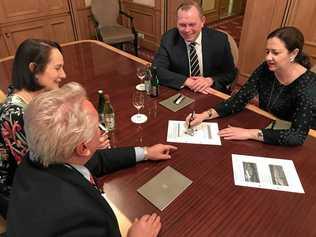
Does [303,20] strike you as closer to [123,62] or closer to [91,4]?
[123,62]

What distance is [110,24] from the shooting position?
4227 millimetres

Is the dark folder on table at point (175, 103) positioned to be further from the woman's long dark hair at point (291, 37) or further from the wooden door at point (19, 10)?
the wooden door at point (19, 10)

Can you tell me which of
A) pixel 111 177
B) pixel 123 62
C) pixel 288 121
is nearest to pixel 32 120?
pixel 111 177

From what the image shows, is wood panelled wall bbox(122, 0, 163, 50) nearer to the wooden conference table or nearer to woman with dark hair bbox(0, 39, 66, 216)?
the wooden conference table

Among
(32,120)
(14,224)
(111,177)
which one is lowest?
(111,177)

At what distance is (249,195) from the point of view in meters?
1.10

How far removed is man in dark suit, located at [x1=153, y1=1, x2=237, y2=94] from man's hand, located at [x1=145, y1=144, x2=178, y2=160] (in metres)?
0.75

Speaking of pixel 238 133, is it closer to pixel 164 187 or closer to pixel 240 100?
pixel 240 100

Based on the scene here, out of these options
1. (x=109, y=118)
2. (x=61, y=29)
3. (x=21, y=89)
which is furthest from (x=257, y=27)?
(x=61, y=29)

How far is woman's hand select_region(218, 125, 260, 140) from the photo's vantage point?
4.56ft

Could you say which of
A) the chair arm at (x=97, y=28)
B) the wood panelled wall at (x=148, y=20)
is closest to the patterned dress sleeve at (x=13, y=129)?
the chair arm at (x=97, y=28)

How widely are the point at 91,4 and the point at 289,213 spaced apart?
154 inches

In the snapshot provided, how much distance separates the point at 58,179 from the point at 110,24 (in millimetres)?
3889

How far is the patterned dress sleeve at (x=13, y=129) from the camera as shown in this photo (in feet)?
3.95
